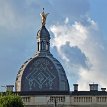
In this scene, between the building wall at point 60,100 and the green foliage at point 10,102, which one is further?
the building wall at point 60,100

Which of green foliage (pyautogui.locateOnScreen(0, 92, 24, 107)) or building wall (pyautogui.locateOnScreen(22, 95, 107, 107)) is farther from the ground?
building wall (pyautogui.locateOnScreen(22, 95, 107, 107))

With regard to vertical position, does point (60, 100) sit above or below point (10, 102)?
above

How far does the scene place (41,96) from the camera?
127 m

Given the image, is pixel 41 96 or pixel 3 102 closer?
pixel 3 102

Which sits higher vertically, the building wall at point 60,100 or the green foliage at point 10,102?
the building wall at point 60,100

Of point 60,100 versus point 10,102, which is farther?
point 60,100

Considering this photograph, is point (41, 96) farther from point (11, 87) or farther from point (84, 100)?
point (11, 87)

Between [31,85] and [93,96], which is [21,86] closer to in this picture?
[31,85]

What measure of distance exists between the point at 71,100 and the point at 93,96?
136 inches

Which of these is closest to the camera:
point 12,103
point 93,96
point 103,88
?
point 12,103

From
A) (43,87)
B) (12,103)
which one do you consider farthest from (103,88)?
(43,87)

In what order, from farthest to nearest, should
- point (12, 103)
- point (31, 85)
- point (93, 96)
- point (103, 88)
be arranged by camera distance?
point (31, 85)
point (103, 88)
point (93, 96)
point (12, 103)

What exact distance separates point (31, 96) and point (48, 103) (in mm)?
2632

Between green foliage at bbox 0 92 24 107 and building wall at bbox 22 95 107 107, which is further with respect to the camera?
building wall at bbox 22 95 107 107
